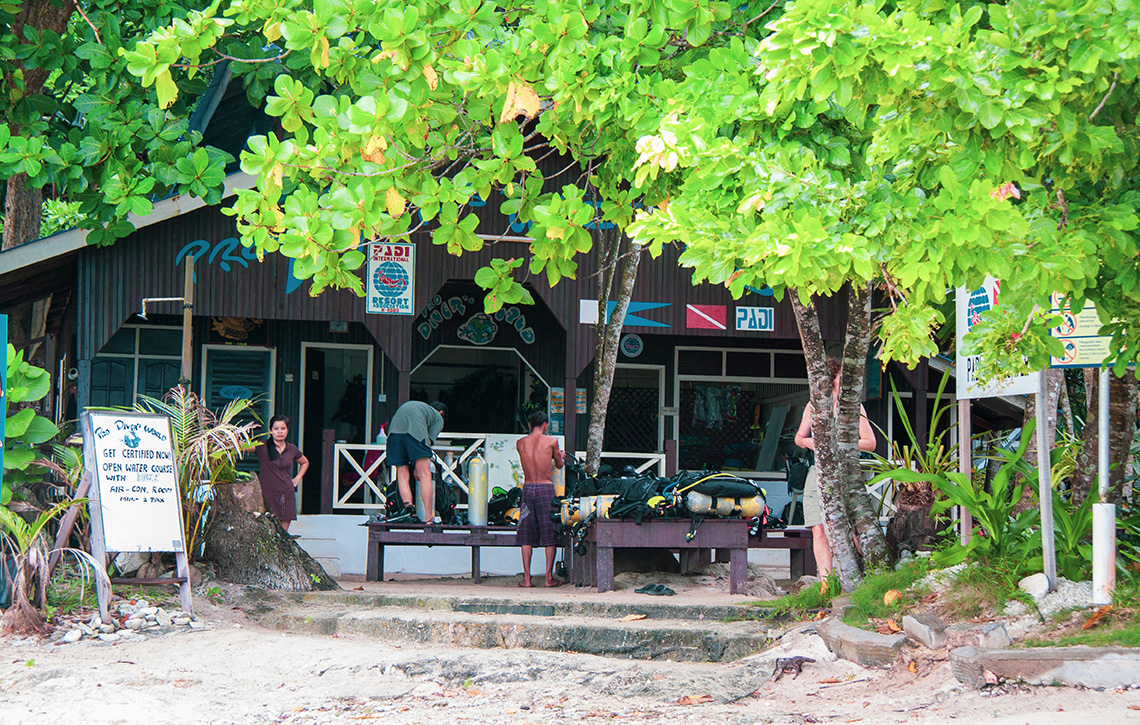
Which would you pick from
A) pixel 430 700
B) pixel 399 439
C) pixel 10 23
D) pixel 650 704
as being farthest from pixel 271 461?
pixel 650 704

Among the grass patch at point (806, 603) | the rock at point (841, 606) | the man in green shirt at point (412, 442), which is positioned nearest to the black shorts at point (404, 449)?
the man in green shirt at point (412, 442)

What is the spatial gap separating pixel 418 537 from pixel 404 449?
0.97m

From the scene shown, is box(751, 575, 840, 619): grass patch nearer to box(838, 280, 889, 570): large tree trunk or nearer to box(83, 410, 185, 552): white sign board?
box(838, 280, 889, 570): large tree trunk

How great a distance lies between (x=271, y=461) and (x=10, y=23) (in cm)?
439

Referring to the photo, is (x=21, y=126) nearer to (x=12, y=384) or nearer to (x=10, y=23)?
(x=10, y=23)

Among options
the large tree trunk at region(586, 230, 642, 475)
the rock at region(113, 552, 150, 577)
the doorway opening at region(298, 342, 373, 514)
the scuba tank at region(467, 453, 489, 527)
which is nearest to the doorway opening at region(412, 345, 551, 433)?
the doorway opening at region(298, 342, 373, 514)

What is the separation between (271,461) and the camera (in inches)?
394

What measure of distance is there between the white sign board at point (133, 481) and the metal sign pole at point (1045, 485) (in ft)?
17.6

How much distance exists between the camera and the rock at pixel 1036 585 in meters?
5.54

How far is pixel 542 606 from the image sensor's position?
24.9 feet

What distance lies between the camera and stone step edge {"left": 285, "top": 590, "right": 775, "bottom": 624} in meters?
7.26

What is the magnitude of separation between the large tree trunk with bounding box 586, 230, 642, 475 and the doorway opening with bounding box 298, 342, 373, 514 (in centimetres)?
→ 369

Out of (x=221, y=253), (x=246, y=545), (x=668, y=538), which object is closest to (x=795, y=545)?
(x=668, y=538)

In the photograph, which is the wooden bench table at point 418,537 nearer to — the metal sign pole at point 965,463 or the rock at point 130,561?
the rock at point 130,561
